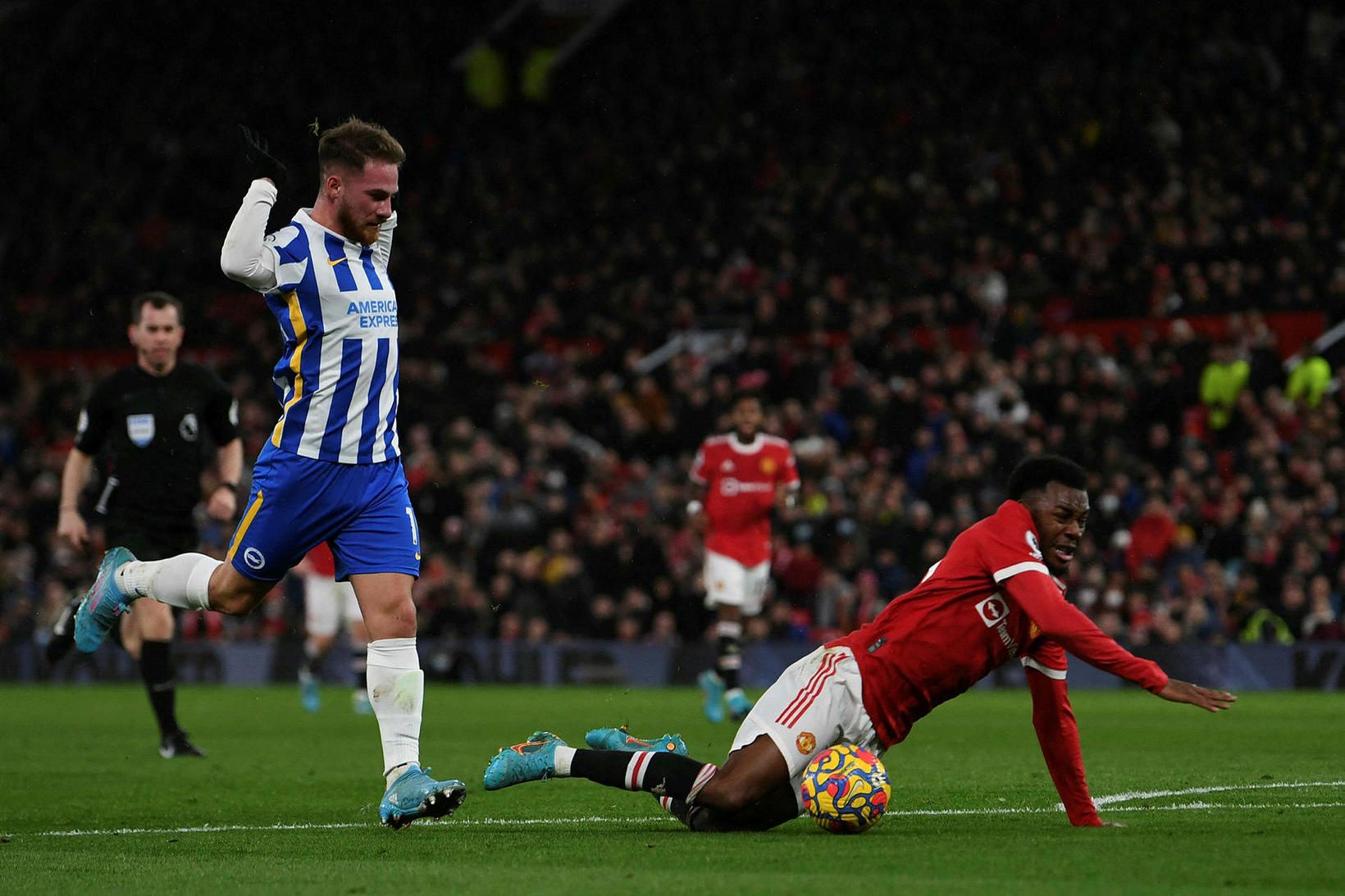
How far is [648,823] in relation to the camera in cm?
751

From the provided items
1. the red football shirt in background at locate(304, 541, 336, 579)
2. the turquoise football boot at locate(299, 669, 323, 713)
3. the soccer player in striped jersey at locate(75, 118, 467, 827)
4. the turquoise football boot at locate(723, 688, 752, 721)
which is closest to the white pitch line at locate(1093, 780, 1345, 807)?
the soccer player in striped jersey at locate(75, 118, 467, 827)

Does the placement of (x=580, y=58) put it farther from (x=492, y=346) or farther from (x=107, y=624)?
(x=107, y=624)

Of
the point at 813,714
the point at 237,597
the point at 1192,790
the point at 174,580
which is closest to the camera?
the point at 813,714

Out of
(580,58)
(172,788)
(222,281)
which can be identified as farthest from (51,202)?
(172,788)

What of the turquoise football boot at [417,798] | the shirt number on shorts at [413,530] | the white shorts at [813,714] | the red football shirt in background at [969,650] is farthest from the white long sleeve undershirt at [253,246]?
the red football shirt in background at [969,650]

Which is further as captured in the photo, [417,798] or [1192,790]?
[1192,790]

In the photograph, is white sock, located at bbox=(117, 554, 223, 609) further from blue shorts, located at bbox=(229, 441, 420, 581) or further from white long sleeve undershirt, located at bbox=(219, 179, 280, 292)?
white long sleeve undershirt, located at bbox=(219, 179, 280, 292)

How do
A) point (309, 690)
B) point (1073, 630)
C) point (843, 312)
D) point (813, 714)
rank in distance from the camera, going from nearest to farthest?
point (1073, 630) → point (813, 714) → point (309, 690) → point (843, 312)

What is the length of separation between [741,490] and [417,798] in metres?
8.51

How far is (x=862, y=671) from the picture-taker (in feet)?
23.1

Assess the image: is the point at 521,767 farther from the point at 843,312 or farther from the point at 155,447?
the point at 843,312

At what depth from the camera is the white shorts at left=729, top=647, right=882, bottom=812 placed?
272 inches

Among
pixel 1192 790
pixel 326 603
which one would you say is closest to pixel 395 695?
pixel 1192 790

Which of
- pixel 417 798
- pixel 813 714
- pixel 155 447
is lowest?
pixel 417 798
